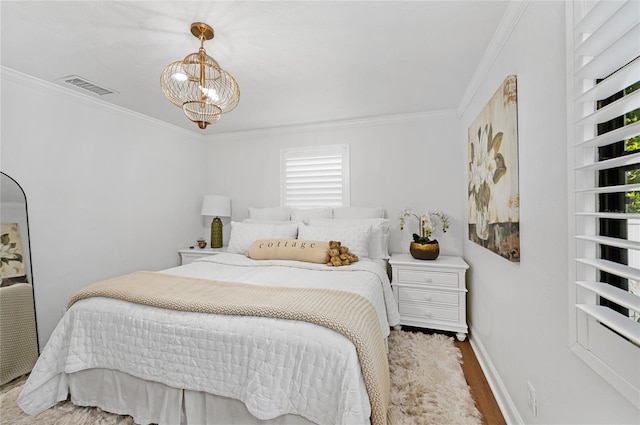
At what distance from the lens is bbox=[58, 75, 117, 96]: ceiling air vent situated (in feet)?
7.97

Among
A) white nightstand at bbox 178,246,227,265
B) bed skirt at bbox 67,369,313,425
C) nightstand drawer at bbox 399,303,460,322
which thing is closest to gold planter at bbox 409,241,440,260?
nightstand drawer at bbox 399,303,460,322

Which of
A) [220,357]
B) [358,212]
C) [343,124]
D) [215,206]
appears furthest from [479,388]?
[215,206]

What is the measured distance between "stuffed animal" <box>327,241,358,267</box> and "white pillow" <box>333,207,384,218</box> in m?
0.74

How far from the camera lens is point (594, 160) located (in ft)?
3.05

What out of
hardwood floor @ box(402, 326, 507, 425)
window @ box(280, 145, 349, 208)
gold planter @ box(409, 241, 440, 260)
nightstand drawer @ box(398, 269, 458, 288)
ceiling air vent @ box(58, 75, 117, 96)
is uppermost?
ceiling air vent @ box(58, 75, 117, 96)

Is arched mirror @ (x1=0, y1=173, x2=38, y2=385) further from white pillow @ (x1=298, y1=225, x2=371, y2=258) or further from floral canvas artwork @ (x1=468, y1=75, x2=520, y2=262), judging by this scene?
floral canvas artwork @ (x1=468, y1=75, x2=520, y2=262)

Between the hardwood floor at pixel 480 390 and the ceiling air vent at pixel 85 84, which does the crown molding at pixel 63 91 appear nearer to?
the ceiling air vent at pixel 85 84

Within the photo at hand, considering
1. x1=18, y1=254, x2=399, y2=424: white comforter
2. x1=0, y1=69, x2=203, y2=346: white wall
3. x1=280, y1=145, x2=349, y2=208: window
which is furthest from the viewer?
x1=280, y1=145, x2=349, y2=208: window

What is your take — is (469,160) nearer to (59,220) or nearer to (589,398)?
(589,398)

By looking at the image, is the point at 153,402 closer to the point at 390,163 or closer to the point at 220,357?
the point at 220,357

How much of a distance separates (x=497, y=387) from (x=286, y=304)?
59.7 inches

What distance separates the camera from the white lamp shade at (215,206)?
3.90 meters

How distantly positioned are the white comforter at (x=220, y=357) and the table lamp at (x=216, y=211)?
2.22 meters

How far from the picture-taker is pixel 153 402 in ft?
5.24
